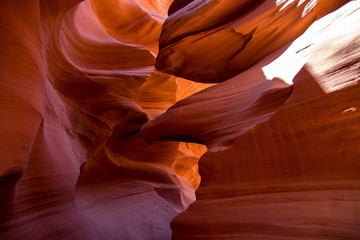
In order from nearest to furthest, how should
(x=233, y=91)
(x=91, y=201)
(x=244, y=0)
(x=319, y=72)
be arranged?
(x=319, y=72) < (x=233, y=91) < (x=244, y=0) < (x=91, y=201)

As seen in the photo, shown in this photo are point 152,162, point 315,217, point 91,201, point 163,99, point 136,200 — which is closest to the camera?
point 315,217

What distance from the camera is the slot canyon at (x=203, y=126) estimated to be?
214 cm

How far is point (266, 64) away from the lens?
338cm

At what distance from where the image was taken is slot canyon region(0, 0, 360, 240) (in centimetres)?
214

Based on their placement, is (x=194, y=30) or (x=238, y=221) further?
(x=194, y=30)

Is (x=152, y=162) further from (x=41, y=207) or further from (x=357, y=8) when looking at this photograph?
(x=357, y=8)

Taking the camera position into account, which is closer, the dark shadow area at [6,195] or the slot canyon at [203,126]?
the slot canyon at [203,126]

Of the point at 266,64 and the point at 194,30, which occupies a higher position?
the point at 194,30

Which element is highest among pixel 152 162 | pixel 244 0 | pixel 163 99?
pixel 244 0

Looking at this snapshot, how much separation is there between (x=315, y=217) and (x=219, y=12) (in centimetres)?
343

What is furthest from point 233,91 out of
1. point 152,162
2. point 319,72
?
point 152,162

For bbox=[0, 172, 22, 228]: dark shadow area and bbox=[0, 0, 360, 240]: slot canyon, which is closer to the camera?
bbox=[0, 0, 360, 240]: slot canyon

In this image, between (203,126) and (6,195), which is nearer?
(6,195)

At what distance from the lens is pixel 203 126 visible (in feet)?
10.7
